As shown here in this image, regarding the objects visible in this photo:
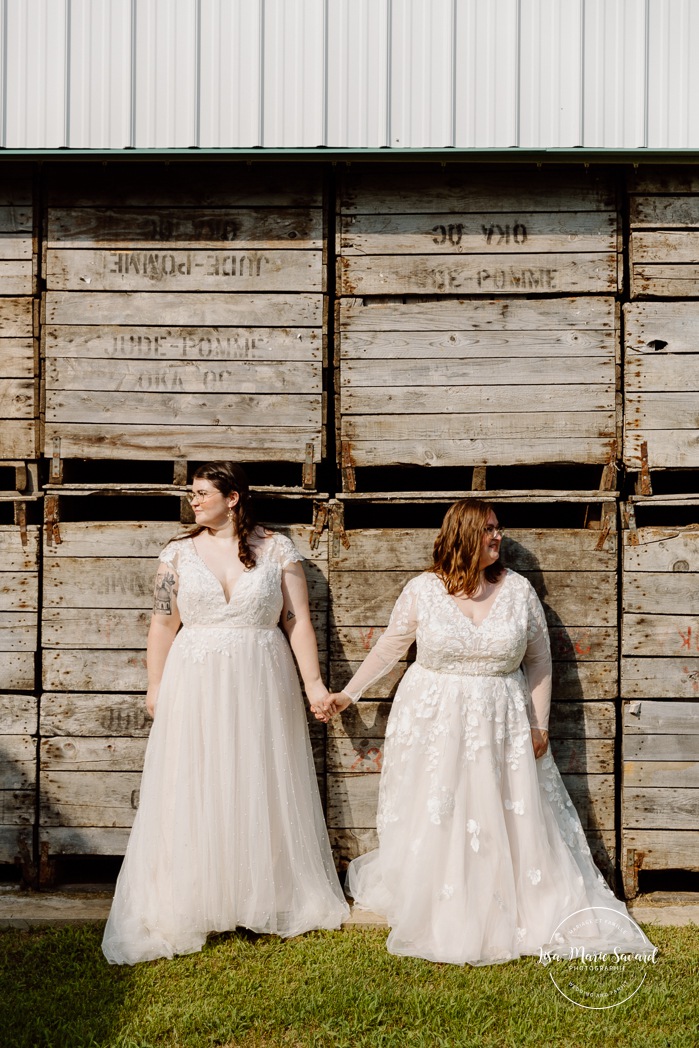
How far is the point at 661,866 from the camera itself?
4.46 metres

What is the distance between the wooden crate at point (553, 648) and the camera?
4.46 m

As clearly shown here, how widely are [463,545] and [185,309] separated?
1.84 m

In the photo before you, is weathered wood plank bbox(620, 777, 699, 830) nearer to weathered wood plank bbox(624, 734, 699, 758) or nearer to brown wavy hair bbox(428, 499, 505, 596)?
weathered wood plank bbox(624, 734, 699, 758)

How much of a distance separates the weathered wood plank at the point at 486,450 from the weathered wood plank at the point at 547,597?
0.57m

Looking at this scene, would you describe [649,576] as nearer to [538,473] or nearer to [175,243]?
[538,473]

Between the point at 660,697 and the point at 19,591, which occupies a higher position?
the point at 19,591

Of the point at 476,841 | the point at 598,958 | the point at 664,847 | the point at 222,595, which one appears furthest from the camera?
the point at 664,847

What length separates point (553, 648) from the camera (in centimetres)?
447

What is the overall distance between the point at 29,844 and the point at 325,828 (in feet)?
5.02

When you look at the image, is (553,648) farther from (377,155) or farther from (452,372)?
(377,155)

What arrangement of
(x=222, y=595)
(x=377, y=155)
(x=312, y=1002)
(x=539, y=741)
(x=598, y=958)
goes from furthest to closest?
(x=377, y=155), (x=539, y=741), (x=222, y=595), (x=598, y=958), (x=312, y=1002)

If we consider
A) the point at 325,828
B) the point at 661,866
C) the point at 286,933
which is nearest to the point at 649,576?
the point at 661,866

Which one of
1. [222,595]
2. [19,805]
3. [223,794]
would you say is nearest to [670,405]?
[222,595]

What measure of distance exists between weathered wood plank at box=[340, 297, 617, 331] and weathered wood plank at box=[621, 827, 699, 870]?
2469 mm
